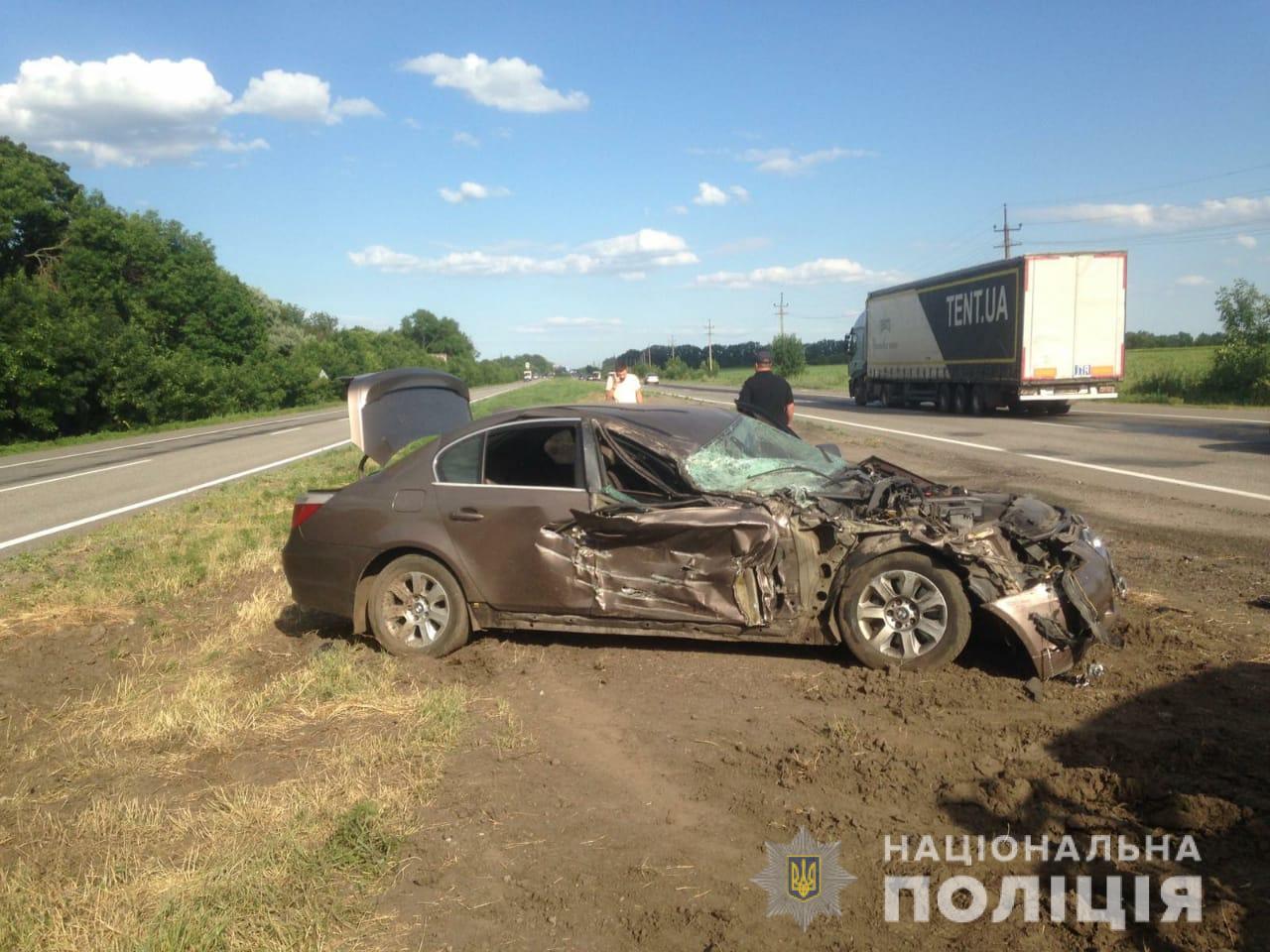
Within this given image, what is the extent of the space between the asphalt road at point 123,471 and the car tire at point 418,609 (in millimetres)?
6578

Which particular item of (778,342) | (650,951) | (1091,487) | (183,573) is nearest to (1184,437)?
(1091,487)

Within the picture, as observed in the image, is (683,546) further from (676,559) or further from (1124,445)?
(1124,445)

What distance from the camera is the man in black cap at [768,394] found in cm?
1000

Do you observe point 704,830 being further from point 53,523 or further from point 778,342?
point 778,342

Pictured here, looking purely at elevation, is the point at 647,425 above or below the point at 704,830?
above

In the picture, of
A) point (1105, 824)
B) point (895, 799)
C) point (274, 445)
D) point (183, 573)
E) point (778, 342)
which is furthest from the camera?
point (778, 342)

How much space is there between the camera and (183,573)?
8.88 metres

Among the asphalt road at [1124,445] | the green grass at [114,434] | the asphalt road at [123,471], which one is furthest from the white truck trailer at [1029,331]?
the green grass at [114,434]

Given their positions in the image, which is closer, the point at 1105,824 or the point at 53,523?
the point at 1105,824

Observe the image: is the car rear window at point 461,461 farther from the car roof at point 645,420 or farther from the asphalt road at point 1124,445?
the asphalt road at point 1124,445

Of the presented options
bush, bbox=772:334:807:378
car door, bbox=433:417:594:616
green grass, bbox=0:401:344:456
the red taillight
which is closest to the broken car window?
car door, bbox=433:417:594:616

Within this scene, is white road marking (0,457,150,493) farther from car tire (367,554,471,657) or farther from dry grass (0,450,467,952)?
car tire (367,554,471,657)

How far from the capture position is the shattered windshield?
19.3 feet

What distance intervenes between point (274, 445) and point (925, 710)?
74.0 ft
